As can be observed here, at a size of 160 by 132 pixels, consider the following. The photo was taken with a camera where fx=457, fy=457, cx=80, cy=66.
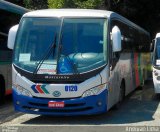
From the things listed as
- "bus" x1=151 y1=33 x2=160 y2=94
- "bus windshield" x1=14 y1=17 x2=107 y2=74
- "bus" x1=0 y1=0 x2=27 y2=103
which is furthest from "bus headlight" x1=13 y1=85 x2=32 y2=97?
"bus" x1=151 y1=33 x2=160 y2=94

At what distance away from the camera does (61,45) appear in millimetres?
11188

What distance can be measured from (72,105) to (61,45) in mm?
1507

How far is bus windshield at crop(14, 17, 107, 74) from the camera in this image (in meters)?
10.9

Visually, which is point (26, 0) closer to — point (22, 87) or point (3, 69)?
point (3, 69)

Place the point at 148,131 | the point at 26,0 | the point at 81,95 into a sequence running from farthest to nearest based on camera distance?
the point at 26,0, the point at 81,95, the point at 148,131

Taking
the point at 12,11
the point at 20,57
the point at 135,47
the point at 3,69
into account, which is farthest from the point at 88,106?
the point at 135,47

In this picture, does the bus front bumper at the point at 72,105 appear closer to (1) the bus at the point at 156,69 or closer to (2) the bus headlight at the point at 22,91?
(2) the bus headlight at the point at 22,91

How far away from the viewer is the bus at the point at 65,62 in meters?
10.8

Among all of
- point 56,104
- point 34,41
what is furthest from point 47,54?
point 56,104

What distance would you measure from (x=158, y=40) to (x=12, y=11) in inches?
205

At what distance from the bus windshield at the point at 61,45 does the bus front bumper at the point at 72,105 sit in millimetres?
669

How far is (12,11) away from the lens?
15406 millimetres

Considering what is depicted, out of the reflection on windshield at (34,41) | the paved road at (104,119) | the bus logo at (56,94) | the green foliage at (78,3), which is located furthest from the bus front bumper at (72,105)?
→ the green foliage at (78,3)

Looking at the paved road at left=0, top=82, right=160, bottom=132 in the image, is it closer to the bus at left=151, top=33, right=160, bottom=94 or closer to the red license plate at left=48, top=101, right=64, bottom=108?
the red license plate at left=48, top=101, right=64, bottom=108
